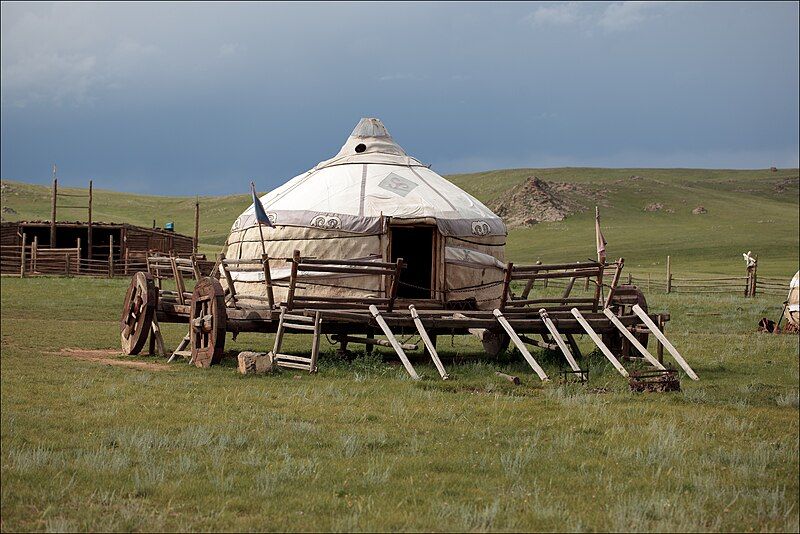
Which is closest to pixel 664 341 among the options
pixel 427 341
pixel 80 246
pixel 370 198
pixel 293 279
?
pixel 427 341

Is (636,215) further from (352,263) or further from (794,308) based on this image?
(352,263)

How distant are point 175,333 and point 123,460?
43.8ft

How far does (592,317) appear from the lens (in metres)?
13.6

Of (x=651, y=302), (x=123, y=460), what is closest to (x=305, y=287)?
(x=123, y=460)

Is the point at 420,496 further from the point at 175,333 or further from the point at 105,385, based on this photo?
the point at 175,333

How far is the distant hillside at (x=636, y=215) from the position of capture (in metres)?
54.8

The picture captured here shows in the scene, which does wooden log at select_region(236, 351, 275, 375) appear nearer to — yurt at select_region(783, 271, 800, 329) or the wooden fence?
yurt at select_region(783, 271, 800, 329)

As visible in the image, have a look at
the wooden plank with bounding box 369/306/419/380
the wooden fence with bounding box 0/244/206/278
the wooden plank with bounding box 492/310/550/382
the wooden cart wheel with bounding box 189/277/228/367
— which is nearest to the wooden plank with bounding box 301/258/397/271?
the wooden plank with bounding box 369/306/419/380

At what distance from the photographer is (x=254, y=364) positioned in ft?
38.8

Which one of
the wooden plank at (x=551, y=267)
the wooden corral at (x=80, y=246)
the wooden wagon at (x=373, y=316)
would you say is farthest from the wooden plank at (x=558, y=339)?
the wooden corral at (x=80, y=246)

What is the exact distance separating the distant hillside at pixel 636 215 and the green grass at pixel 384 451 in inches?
1463

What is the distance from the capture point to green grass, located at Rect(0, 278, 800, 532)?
221 inches

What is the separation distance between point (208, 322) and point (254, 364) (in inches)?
47.1

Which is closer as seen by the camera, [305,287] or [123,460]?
[123,460]
